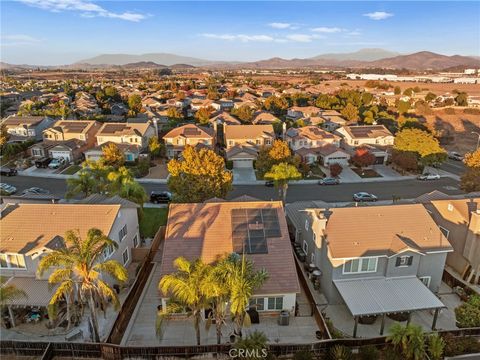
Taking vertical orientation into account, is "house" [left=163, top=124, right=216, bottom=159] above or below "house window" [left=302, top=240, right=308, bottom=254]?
above

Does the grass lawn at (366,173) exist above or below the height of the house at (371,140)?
below

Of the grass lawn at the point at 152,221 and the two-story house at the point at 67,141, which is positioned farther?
the two-story house at the point at 67,141

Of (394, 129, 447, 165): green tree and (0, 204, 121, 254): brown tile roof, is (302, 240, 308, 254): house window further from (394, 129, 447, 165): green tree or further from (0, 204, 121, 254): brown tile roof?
(394, 129, 447, 165): green tree

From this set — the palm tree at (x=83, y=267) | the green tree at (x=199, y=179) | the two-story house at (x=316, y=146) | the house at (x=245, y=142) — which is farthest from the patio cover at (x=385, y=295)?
the two-story house at (x=316, y=146)

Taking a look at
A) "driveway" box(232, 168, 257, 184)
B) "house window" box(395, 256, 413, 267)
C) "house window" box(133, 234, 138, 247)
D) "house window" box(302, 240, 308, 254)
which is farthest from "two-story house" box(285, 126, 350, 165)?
"house window" box(133, 234, 138, 247)

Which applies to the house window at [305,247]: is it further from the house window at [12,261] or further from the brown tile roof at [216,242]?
the house window at [12,261]

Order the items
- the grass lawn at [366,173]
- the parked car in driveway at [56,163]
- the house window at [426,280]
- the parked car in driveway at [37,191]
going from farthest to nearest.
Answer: the parked car in driveway at [56,163]
the grass lawn at [366,173]
the parked car in driveway at [37,191]
the house window at [426,280]

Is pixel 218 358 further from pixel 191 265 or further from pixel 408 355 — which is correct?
pixel 408 355
